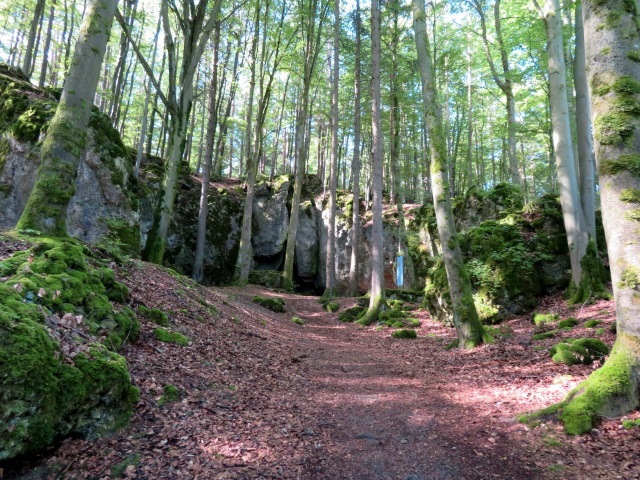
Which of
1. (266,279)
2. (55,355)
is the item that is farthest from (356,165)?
(55,355)

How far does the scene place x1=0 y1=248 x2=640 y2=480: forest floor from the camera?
2.70 m

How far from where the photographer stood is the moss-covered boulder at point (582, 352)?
475 centimetres

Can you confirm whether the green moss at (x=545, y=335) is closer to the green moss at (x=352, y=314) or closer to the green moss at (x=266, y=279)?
the green moss at (x=352, y=314)

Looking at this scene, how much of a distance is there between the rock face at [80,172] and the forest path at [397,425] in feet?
21.9

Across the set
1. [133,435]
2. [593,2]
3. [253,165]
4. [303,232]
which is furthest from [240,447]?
[303,232]

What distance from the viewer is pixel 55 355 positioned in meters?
2.63

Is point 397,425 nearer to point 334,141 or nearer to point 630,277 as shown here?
point 630,277

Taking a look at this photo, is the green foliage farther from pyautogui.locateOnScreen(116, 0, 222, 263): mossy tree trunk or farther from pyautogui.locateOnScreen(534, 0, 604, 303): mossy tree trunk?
pyautogui.locateOnScreen(116, 0, 222, 263): mossy tree trunk

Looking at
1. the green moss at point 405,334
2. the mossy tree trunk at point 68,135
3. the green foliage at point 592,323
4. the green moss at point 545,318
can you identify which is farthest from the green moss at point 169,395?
the green moss at point 545,318

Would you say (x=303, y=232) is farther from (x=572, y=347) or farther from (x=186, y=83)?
(x=572, y=347)

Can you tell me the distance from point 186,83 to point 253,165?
6676 mm

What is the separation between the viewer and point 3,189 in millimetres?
8875

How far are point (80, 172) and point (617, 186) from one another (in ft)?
39.5

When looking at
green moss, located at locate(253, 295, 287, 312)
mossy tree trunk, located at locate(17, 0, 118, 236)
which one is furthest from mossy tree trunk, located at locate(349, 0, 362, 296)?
mossy tree trunk, located at locate(17, 0, 118, 236)
